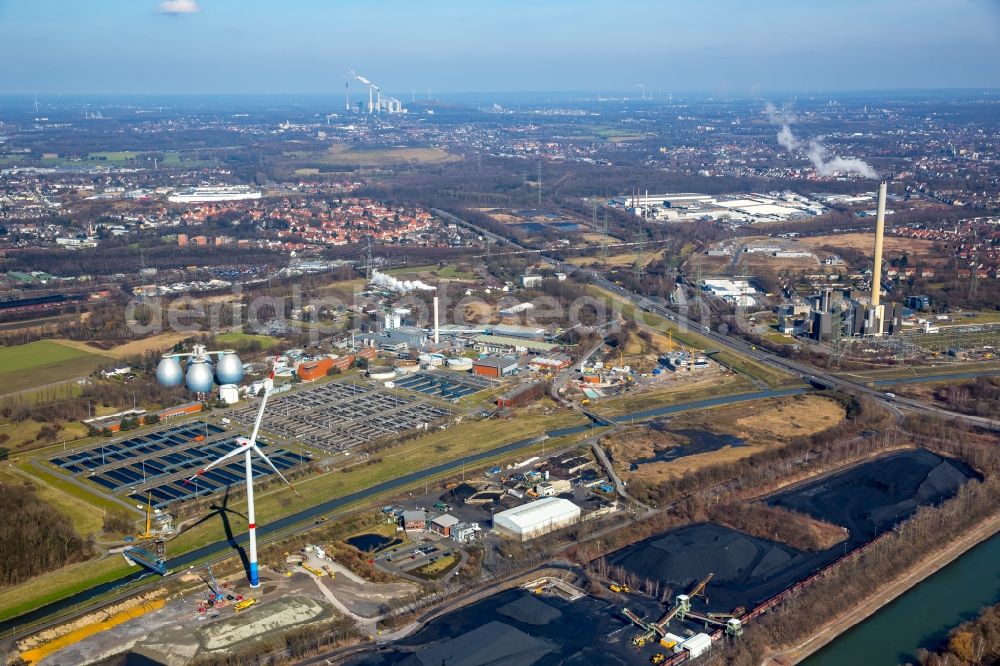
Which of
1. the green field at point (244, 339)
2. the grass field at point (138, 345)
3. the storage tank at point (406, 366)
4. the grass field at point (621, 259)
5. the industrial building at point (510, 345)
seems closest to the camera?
the storage tank at point (406, 366)

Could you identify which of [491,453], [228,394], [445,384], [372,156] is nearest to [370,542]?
[491,453]

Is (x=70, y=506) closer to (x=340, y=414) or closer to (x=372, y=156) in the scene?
(x=340, y=414)

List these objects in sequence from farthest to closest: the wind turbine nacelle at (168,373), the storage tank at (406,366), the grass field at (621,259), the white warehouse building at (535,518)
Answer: the grass field at (621,259) < the storage tank at (406,366) < the wind turbine nacelle at (168,373) < the white warehouse building at (535,518)

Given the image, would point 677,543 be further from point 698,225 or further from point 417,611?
point 698,225

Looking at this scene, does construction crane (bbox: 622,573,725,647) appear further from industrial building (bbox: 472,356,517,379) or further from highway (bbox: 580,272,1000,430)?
industrial building (bbox: 472,356,517,379)

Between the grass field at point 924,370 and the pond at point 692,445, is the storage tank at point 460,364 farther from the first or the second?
the grass field at point 924,370

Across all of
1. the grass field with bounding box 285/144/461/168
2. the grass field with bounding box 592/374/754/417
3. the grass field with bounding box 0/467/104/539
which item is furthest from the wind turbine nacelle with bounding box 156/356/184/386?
the grass field with bounding box 285/144/461/168

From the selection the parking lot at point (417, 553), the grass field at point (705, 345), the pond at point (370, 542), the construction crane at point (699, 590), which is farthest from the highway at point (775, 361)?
the pond at point (370, 542)
